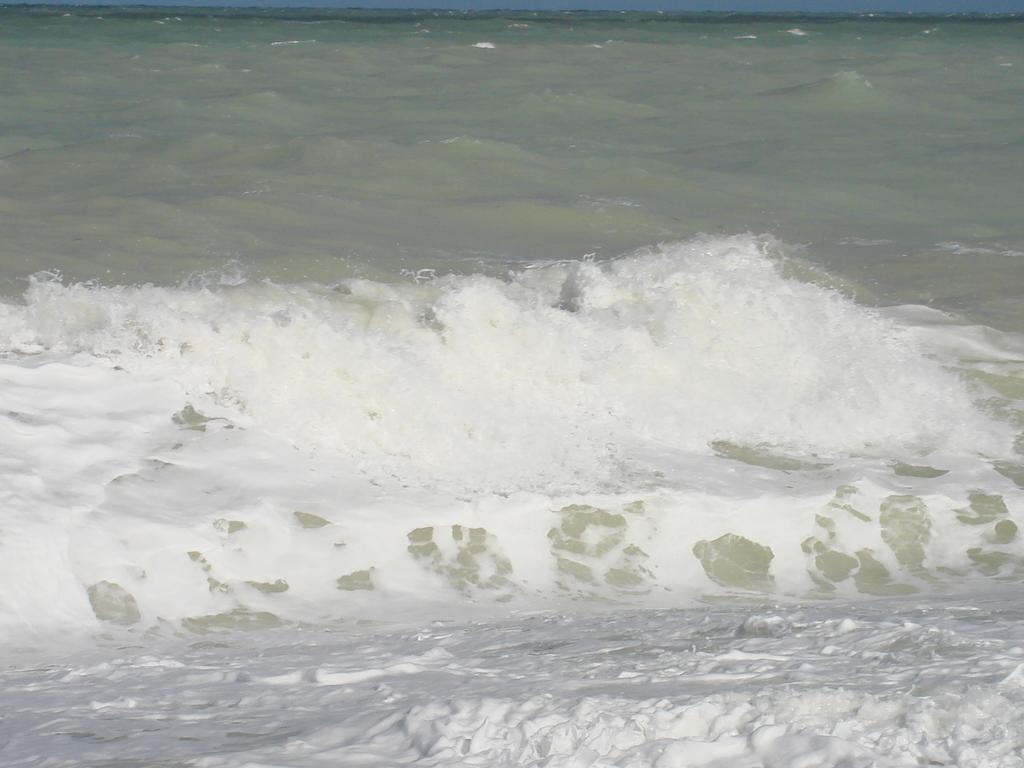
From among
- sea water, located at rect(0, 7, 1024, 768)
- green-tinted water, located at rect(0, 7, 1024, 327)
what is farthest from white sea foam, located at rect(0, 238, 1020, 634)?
green-tinted water, located at rect(0, 7, 1024, 327)

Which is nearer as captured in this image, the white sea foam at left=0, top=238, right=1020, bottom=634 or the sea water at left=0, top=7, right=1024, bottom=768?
the sea water at left=0, top=7, right=1024, bottom=768

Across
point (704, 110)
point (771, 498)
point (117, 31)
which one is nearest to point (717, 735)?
point (771, 498)

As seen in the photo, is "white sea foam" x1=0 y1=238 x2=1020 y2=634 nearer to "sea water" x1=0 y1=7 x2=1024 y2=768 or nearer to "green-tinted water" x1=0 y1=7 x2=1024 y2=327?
"sea water" x1=0 y1=7 x2=1024 y2=768

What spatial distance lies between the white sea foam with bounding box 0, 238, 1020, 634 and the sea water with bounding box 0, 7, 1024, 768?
0.06 ft

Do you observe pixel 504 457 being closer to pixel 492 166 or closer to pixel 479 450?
pixel 479 450

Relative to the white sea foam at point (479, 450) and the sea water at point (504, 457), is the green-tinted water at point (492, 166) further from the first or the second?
the white sea foam at point (479, 450)

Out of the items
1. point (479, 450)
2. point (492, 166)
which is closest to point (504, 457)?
point (479, 450)

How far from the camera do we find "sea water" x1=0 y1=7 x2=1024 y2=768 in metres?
2.90

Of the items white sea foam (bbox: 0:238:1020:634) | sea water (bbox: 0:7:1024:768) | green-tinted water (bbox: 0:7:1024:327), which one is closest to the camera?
sea water (bbox: 0:7:1024:768)

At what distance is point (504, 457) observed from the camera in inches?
207

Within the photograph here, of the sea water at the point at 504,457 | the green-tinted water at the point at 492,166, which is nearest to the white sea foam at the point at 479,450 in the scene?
the sea water at the point at 504,457

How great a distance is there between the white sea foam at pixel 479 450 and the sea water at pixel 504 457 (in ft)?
0.06

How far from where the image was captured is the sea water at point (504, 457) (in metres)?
2.90

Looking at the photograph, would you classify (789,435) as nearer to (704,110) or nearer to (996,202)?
(996,202)
